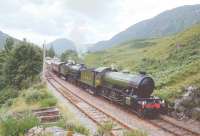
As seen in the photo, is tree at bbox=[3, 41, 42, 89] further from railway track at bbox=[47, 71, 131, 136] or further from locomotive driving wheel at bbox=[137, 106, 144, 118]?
locomotive driving wheel at bbox=[137, 106, 144, 118]

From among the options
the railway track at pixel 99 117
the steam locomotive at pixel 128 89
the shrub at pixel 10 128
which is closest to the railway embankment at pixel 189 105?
the steam locomotive at pixel 128 89

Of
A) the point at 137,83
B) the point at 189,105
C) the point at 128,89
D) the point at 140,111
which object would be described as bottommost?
the point at 140,111

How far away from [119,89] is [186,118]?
7636 millimetres

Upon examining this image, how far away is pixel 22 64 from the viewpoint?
50125 millimetres

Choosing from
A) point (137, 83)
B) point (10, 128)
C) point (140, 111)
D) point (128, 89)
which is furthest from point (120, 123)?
point (10, 128)

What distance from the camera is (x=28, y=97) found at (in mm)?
31453

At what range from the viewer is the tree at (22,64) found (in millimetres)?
49906

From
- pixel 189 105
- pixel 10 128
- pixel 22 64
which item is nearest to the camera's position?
pixel 10 128

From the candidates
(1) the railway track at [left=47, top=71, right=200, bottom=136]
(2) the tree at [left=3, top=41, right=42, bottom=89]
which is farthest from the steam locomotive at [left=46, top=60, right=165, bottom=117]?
(2) the tree at [left=3, top=41, right=42, bottom=89]

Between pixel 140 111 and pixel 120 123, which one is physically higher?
pixel 140 111

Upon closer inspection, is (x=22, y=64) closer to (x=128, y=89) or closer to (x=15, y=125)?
(x=128, y=89)

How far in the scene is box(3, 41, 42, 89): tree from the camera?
49.9 m

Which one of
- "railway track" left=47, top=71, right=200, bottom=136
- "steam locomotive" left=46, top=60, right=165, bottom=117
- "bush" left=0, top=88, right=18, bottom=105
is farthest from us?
"bush" left=0, top=88, right=18, bottom=105

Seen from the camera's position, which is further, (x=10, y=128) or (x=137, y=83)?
(x=137, y=83)
